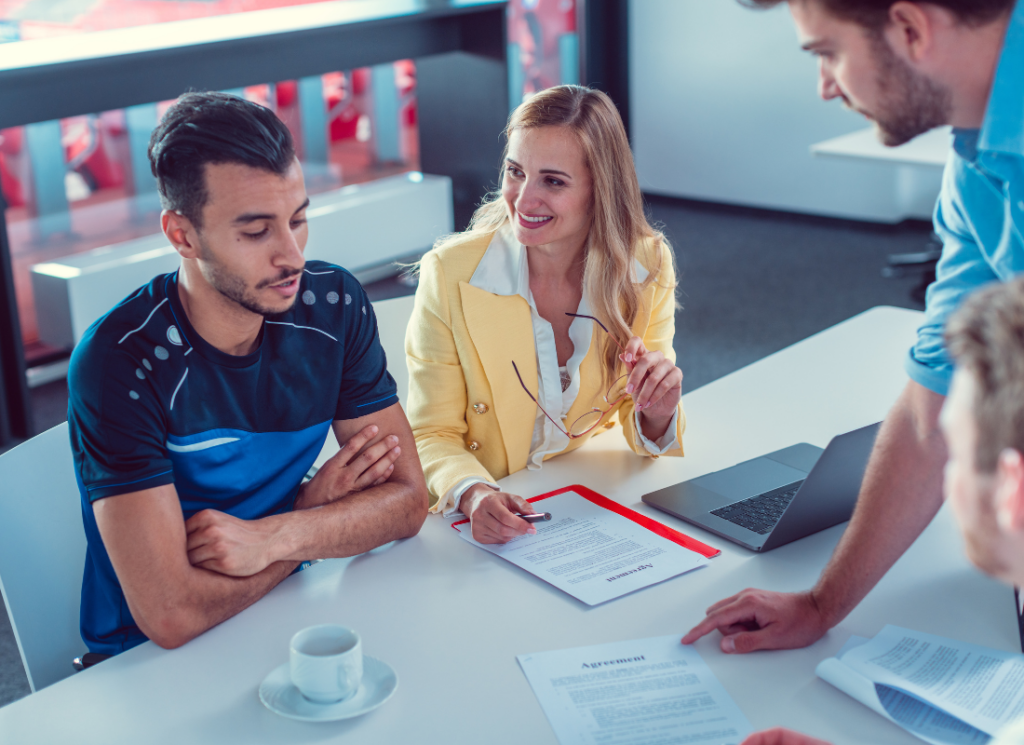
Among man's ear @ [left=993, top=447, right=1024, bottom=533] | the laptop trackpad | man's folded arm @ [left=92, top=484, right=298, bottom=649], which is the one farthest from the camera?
the laptop trackpad

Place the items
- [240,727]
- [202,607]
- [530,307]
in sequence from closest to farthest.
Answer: [240,727] < [202,607] < [530,307]

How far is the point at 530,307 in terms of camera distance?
194 cm

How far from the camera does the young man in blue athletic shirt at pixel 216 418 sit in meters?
1.35

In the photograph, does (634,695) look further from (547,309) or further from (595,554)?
(547,309)

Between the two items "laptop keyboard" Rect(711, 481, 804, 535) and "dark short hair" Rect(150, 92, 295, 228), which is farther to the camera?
"laptop keyboard" Rect(711, 481, 804, 535)

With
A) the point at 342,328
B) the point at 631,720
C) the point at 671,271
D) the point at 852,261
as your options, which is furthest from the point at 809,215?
the point at 631,720

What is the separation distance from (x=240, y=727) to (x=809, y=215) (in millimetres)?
6034

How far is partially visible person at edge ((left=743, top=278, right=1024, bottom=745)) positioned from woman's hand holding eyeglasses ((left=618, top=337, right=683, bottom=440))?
936mm

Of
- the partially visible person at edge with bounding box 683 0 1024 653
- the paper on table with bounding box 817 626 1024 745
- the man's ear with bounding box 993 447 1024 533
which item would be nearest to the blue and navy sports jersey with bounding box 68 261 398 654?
the partially visible person at edge with bounding box 683 0 1024 653

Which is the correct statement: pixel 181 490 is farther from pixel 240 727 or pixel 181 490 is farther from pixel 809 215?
pixel 809 215

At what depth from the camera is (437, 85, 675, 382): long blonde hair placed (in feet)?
6.40

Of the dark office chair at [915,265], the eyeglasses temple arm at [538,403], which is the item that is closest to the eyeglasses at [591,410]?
the eyeglasses temple arm at [538,403]

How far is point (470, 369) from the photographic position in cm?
188

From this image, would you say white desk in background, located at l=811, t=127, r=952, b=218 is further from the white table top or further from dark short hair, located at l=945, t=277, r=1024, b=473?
dark short hair, located at l=945, t=277, r=1024, b=473
